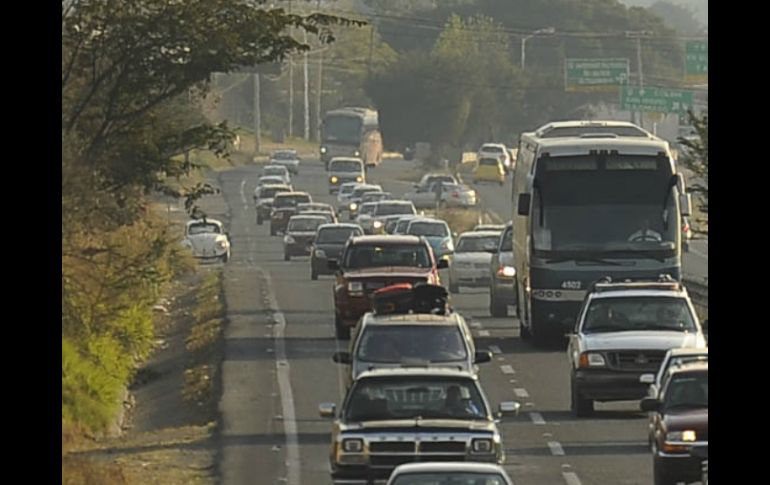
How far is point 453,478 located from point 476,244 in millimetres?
33898

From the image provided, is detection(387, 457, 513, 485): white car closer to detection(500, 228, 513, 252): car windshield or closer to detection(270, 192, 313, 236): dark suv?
detection(500, 228, 513, 252): car windshield

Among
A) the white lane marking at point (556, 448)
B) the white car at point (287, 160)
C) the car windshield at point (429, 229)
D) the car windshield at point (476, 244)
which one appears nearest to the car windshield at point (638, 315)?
the white lane marking at point (556, 448)

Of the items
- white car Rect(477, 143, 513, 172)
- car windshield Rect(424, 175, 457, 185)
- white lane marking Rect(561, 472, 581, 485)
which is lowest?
white lane marking Rect(561, 472, 581, 485)

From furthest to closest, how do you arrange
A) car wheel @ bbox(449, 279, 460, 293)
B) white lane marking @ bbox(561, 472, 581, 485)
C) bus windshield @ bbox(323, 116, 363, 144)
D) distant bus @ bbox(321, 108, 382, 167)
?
distant bus @ bbox(321, 108, 382, 167), bus windshield @ bbox(323, 116, 363, 144), car wheel @ bbox(449, 279, 460, 293), white lane marking @ bbox(561, 472, 581, 485)

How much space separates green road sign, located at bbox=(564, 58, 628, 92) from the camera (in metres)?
89.8

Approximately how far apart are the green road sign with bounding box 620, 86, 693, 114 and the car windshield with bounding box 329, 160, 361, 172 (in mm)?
20994

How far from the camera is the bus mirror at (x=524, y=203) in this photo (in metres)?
35.5

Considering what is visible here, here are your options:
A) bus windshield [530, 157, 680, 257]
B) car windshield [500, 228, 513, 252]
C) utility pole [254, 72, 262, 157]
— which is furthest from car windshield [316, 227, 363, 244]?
utility pole [254, 72, 262, 157]

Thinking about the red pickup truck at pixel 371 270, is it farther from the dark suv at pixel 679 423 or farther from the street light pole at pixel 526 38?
the street light pole at pixel 526 38

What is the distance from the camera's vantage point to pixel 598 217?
115 feet

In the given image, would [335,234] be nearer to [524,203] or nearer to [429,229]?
[429,229]

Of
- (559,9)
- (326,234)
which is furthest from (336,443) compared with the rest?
(559,9)

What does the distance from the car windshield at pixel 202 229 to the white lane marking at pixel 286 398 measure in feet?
64.1
